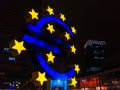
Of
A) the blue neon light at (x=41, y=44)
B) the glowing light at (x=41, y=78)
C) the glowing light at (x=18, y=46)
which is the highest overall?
the blue neon light at (x=41, y=44)

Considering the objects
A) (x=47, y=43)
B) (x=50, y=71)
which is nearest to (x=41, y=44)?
(x=47, y=43)

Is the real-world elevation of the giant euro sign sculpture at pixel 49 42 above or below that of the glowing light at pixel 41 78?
above

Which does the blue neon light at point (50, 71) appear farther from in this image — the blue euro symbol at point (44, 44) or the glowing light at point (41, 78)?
the glowing light at point (41, 78)

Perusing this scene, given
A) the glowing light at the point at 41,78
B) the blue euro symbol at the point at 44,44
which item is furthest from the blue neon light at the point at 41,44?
the glowing light at the point at 41,78

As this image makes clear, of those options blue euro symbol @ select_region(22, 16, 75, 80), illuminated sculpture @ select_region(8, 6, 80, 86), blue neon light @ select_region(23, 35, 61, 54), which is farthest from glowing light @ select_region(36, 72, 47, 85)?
blue neon light @ select_region(23, 35, 61, 54)

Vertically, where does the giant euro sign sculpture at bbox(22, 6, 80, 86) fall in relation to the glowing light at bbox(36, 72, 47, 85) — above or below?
above

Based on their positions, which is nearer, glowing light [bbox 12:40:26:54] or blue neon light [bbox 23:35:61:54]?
glowing light [bbox 12:40:26:54]

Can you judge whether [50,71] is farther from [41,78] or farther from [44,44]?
[44,44]

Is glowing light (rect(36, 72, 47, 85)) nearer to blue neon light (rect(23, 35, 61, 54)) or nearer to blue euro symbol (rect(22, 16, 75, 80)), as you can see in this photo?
blue euro symbol (rect(22, 16, 75, 80))

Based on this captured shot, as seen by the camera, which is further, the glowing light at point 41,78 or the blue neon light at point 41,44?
the blue neon light at point 41,44

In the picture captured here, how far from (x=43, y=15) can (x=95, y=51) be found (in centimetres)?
15387

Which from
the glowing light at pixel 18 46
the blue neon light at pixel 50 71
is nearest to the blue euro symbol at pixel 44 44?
the blue neon light at pixel 50 71

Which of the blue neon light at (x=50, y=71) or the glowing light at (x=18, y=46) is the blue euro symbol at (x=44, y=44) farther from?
the glowing light at (x=18, y=46)

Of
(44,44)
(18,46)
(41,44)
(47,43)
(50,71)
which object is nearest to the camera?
(18,46)
